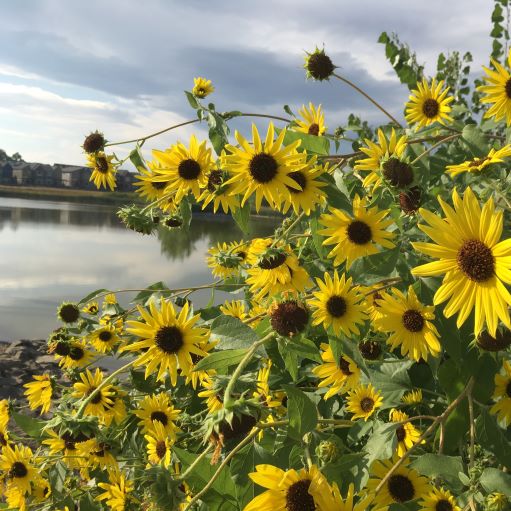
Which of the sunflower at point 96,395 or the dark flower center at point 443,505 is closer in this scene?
the dark flower center at point 443,505

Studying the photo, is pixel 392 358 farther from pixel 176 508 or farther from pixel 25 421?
pixel 25 421

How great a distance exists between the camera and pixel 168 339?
1.31 meters

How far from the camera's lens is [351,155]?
4.53 feet

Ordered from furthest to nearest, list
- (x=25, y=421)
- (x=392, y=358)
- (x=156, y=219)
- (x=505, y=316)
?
1. (x=156, y=219)
2. (x=25, y=421)
3. (x=392, y=358)
4. (x=505, y=316)

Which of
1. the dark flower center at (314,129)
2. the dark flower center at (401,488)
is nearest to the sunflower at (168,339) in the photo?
the dark flower center at (401,488)

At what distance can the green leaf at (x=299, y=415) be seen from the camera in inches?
35.1

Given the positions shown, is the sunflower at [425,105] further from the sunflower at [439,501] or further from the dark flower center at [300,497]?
the dark flower center at [300,497]

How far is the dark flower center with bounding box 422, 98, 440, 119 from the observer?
7.25 feet

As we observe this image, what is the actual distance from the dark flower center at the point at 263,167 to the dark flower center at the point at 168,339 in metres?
0.46

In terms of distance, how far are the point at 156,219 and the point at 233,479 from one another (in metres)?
1.09

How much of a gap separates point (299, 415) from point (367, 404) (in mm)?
744

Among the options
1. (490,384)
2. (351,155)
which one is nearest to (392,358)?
(490,384)

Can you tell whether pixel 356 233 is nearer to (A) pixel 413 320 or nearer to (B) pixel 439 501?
(A) pixel 413 320

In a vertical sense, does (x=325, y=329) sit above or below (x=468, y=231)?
below
